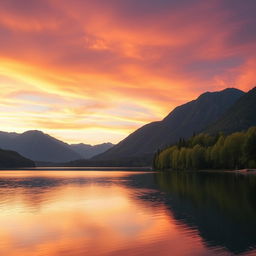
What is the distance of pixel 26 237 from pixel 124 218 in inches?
582

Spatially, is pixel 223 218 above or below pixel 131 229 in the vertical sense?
above

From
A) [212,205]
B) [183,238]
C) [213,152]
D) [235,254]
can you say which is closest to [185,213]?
[212,205]

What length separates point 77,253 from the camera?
28.6 m

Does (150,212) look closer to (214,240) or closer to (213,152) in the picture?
(214,240)

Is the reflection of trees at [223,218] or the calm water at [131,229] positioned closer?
the calm water at [131,229]

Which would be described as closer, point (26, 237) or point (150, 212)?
point (26, 237)

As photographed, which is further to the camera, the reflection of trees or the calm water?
the reflection of trees

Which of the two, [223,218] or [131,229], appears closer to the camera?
[131,229]

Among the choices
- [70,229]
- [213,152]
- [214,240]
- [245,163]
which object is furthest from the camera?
[213,152]

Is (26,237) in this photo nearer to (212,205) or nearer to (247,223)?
(247,223)

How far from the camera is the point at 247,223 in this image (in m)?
39.8

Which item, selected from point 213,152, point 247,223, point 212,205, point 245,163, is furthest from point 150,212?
point 213,152

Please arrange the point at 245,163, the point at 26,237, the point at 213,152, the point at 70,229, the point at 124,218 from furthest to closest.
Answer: the point at 213,152 → the point at 245,163 → the point at 124,218 → the point at 70,229 → the point at 26,237

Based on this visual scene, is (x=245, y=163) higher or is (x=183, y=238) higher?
(x=245, y=163)
